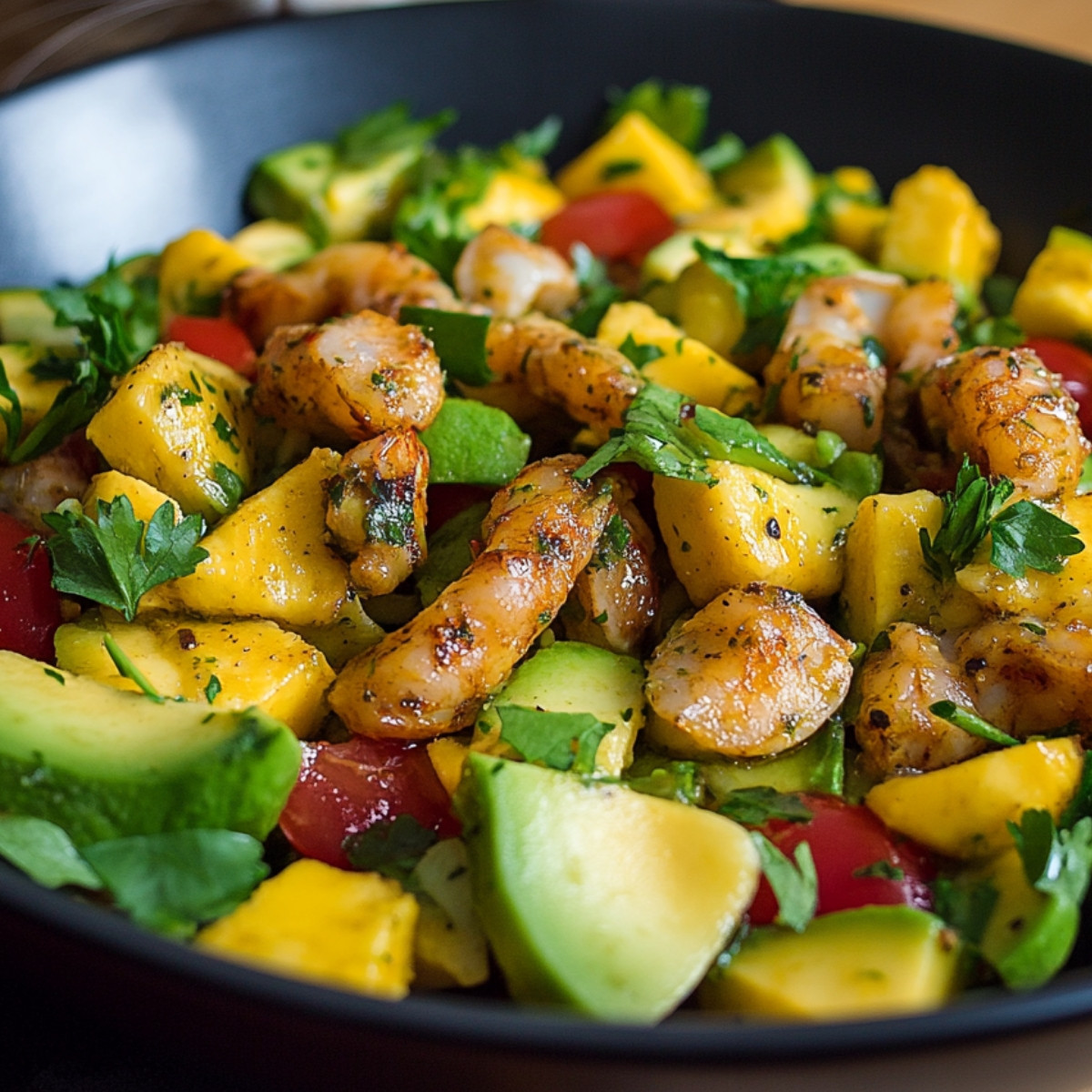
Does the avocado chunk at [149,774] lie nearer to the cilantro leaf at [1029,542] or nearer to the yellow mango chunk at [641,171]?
the cilantro leaf at [1029,542]

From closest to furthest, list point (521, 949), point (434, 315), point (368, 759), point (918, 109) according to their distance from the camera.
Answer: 1. point (521, 949)
2. point (368, 759)
3. point (434, 315)
4. point (918, 109)

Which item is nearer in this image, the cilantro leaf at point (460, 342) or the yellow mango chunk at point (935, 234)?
the cilantro leaf at point (460, 342)

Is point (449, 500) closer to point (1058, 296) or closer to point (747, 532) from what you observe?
point (747, 532)

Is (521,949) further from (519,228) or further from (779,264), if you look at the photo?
(519,228)

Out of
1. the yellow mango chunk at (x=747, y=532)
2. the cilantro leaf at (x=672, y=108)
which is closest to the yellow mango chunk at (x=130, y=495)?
the yellow mango chunk at (x=747, y=532)

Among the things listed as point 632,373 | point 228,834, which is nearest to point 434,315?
point 632,373
